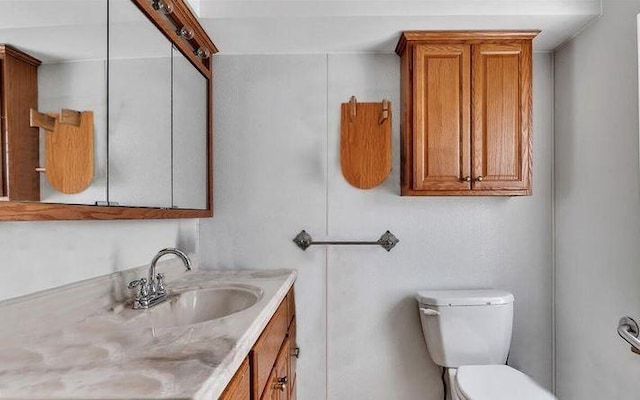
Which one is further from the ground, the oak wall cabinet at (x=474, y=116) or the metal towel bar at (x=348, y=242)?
the oak wall cabinet at (x=474, y=116)

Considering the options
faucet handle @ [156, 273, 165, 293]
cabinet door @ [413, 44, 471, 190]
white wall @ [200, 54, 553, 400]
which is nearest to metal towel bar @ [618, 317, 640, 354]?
white wall @ [200, 54, 553, 400]

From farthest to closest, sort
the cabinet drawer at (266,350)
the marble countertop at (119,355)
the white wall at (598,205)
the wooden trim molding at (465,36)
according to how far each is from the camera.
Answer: the wooden trim molding at (465,36) < the white wall at (598,205) < the cabinet drawer at (266,350) < the marble countertop at (119,355)


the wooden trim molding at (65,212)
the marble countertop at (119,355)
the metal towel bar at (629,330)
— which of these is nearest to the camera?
the marble countertop at (119,355)

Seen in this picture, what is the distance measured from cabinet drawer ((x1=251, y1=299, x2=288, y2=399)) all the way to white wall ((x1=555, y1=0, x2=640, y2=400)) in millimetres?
1348

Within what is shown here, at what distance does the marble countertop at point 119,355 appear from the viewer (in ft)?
2.36

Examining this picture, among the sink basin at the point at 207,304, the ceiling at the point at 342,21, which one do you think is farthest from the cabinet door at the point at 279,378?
the ceiling at the point at 342,21

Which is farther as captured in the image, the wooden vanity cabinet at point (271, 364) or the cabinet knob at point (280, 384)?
the cabinet knob at point (280, 384)

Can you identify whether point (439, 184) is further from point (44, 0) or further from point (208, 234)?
point (44, 0)

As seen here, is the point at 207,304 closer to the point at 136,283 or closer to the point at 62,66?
the point at 136,283

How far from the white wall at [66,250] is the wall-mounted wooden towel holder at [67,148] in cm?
18

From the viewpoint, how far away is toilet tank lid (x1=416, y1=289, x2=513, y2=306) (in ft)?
6.29

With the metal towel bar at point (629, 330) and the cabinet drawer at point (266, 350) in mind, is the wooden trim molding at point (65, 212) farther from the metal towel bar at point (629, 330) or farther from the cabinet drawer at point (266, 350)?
the metal towel bar at point (629, 330)

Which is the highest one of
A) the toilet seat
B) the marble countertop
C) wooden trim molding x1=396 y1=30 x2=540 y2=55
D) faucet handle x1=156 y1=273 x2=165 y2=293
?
wooden trim molding x1=396 y1=30 x2=540 y2=55

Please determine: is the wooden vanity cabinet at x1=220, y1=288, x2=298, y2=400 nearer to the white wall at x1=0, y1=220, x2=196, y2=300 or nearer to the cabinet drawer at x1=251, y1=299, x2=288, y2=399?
the cabinet drawer at x1=251, y1=299, x2=288, y2=399
